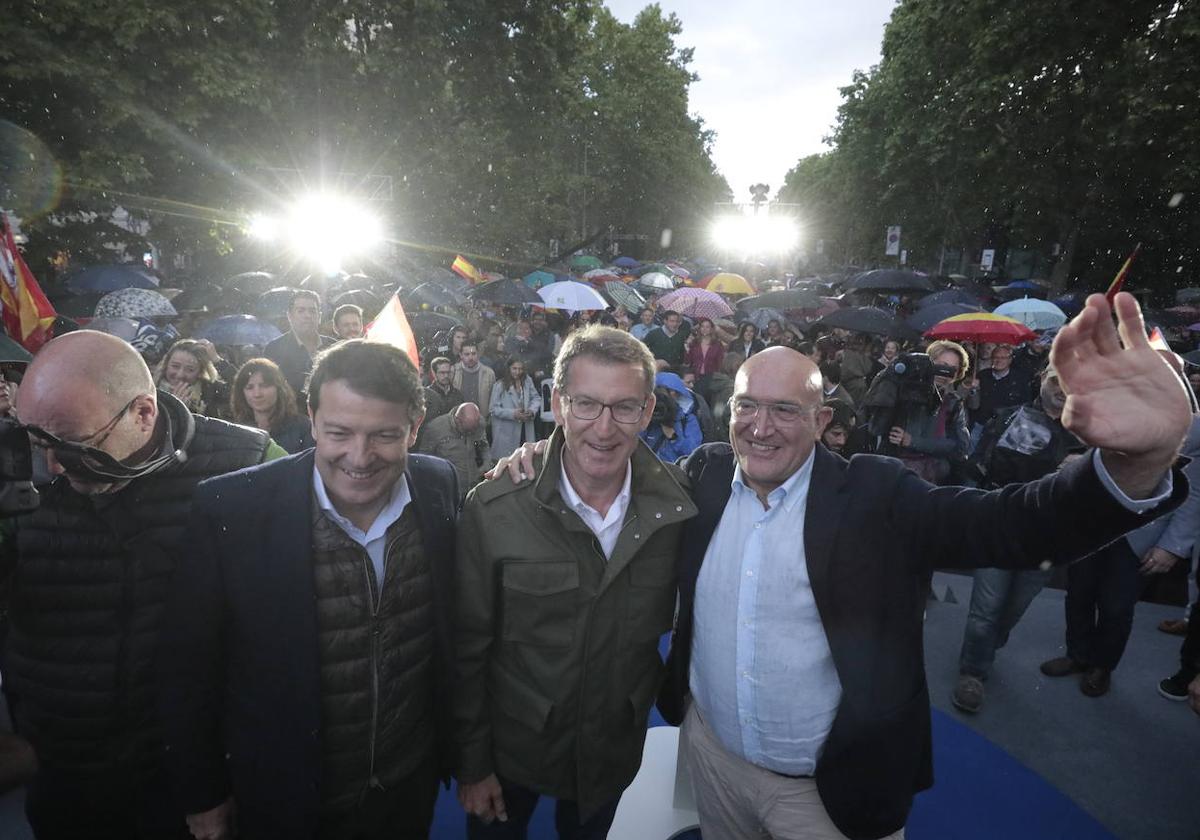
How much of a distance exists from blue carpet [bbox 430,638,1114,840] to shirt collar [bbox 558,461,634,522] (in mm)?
1932

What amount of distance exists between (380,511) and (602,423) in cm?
76

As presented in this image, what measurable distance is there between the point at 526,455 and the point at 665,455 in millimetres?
3316

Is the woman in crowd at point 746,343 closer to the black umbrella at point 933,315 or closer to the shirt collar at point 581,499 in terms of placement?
the black umbrella at point 933,315

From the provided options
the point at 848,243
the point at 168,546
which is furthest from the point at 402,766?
the point at 848,243

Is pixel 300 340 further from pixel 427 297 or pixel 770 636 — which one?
pixel 427 297

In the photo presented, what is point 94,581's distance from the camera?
2.03 metres

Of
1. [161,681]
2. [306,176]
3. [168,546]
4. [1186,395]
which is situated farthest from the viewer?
[306,176]

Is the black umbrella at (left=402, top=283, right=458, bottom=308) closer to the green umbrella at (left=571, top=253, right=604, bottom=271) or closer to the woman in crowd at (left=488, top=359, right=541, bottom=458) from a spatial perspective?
the woman in crowd at (left=488, top=359, right=541, bottom=458)

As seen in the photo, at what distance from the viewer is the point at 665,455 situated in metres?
5.50

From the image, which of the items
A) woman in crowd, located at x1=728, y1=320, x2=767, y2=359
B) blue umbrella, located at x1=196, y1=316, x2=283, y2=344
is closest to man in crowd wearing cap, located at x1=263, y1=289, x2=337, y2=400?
blue umbrella, located at x1=196, y1=316, x2=283, y2=344

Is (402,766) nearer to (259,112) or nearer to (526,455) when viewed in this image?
(526,455)

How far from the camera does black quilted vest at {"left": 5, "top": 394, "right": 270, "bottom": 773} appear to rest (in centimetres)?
202

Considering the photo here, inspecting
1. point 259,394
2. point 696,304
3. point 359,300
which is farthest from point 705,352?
point 259,394

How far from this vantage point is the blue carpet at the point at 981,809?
10.5 feet
